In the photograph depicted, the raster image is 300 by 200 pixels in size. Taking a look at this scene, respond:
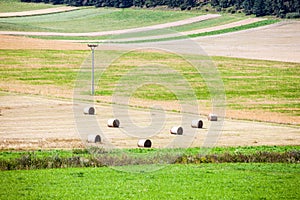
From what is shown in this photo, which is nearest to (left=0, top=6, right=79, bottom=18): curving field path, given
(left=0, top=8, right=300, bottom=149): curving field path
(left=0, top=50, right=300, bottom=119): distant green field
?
(left=0, top=50, right=300, bottom=119): distant green field

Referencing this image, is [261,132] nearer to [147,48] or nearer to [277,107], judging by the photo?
[277,107]

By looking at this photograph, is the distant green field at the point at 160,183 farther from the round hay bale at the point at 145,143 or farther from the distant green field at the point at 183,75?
the distant green field at the point at 183,75

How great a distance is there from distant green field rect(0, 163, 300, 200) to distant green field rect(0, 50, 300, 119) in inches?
1078

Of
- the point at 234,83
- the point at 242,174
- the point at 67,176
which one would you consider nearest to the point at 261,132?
the point at 242,174

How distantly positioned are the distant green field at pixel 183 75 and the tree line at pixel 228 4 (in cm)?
4422

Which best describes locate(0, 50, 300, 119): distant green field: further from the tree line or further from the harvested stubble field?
the tree line

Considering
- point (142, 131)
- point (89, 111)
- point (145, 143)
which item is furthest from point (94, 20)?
point (145, 143)

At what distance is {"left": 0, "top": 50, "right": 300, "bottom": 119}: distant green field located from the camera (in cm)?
6194

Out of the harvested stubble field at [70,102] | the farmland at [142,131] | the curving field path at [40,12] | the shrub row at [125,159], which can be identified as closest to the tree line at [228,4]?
the curving field path at [40,12]

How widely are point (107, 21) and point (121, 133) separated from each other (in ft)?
311

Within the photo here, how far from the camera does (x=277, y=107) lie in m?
57.8

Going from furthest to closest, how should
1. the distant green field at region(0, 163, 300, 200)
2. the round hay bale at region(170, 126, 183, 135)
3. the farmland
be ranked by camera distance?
the round hay bale at region(170, 126, 183, 135) → the farmland → the distant green field at region(0, 163, 300, 200)

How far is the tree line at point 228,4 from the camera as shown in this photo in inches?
5089

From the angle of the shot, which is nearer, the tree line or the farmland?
the farmland
